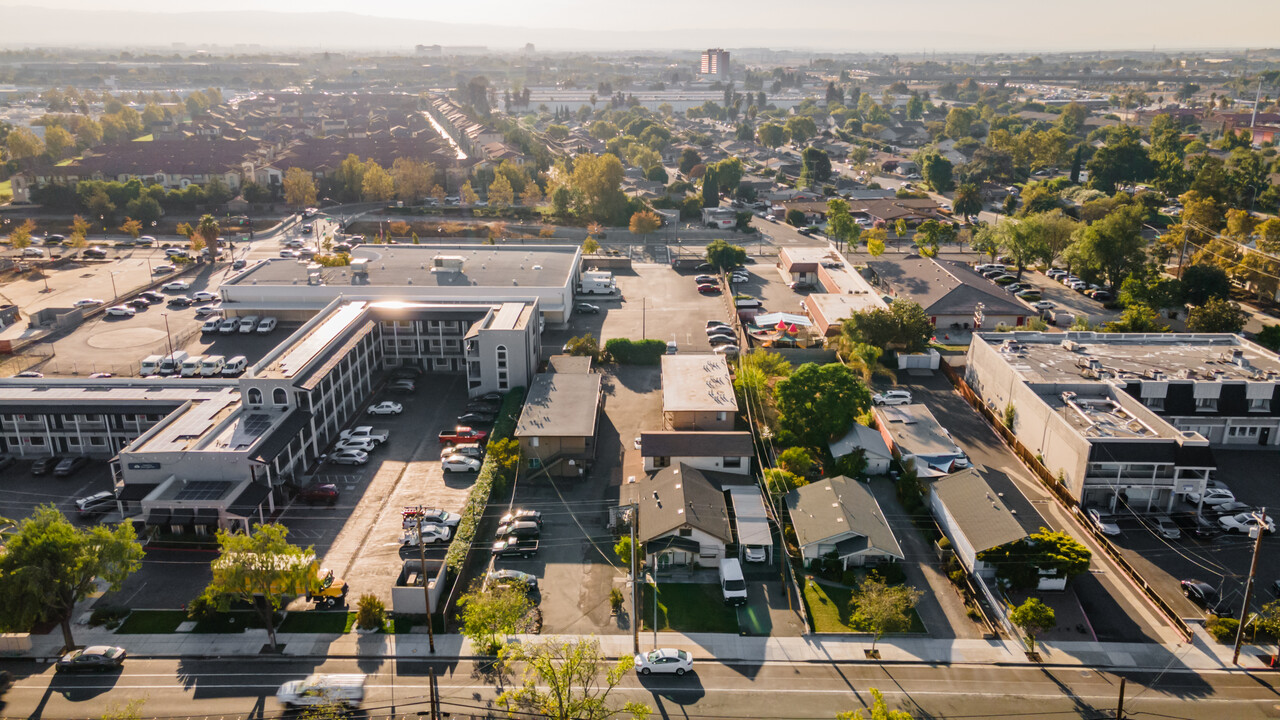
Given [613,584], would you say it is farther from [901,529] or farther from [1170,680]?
[1170,680]

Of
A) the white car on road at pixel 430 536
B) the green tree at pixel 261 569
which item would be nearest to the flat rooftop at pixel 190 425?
the green tree at pixel 261 569

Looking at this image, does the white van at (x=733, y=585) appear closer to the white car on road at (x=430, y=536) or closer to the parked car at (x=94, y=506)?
the white car on road at (x=430, y=536)

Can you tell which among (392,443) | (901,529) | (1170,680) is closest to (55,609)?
(392,443)

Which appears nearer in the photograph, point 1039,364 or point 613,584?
point 613,584

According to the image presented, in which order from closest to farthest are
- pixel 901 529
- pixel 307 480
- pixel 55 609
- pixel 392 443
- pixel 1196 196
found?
1. pixel 55 609
2. pixel 901 529
3. pixel 307 480
4. pixel 392 443
5. pixel 1196 196

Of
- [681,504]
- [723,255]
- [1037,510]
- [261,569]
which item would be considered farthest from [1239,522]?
[723,255]

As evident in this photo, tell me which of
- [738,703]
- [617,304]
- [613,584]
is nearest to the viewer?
[738,703]
